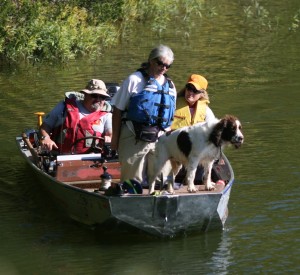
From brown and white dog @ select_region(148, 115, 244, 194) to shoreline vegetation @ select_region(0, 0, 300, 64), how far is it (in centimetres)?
946

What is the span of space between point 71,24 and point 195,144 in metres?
11.3

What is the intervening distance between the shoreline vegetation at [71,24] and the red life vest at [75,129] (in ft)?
24.3

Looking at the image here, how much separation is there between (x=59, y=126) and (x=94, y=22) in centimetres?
1058

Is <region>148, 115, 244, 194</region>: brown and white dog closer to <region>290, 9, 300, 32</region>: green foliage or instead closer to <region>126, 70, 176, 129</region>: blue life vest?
<region>126, 70, 176, 129</region>: blue life vest

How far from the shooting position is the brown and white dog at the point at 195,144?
8734mm

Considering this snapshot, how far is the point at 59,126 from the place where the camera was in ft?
35.9

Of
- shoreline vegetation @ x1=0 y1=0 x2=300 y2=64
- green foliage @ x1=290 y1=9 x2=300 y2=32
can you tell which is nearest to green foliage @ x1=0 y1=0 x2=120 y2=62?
shoreline vegetation @ x1=0 y1=0 x2=300 y2=64

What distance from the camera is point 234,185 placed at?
1130 centimetres

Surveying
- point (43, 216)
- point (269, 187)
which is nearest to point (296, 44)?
point (269, 187)

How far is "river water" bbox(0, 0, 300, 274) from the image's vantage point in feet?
29.6

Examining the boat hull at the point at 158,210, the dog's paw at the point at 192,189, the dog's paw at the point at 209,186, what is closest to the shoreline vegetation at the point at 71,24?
the boat hull at the point at 158,210

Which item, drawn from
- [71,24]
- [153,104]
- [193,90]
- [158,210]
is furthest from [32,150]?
[71,24]

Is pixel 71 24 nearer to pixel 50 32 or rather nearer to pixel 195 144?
pixel 50 32

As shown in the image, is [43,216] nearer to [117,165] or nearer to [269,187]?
[117,165]
